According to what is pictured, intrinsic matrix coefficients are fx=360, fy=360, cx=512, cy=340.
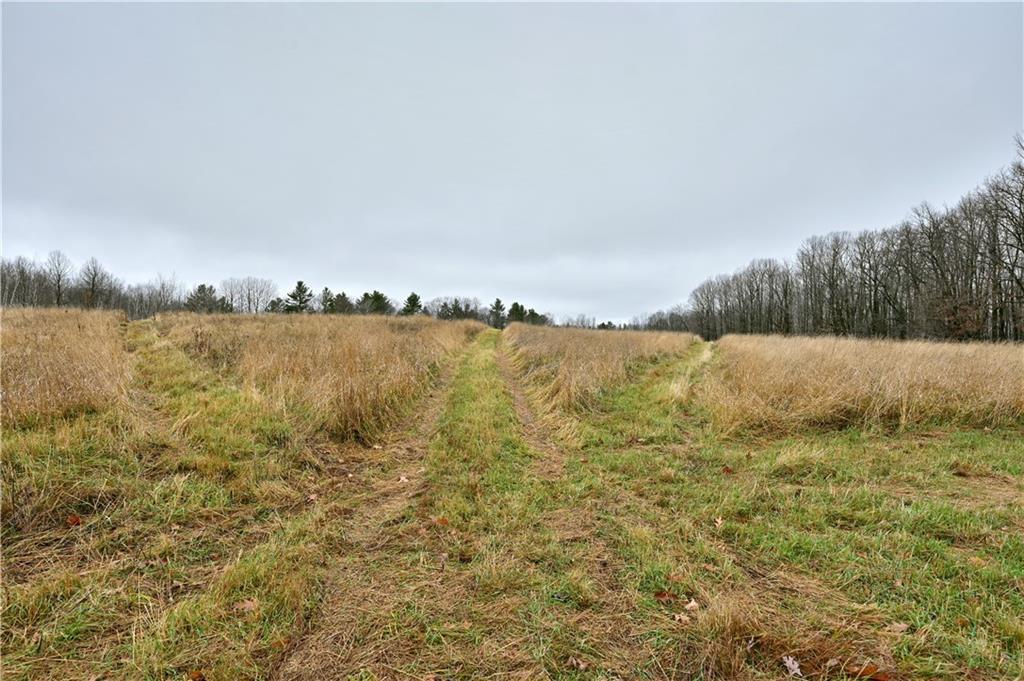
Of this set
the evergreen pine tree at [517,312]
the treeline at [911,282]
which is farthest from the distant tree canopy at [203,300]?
the treeline at [911,282]

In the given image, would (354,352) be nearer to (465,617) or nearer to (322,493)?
(322,493)

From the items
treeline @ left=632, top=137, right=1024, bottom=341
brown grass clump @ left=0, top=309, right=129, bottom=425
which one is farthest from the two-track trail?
treeline @ left=632, top=137, right=1024, bottom=341

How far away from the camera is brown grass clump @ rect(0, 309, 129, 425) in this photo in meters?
4.17

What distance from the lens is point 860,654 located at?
2.21m

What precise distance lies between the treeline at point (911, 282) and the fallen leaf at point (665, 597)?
137 ft

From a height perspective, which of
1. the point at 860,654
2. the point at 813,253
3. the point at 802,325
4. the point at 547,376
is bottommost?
the point at 860,654

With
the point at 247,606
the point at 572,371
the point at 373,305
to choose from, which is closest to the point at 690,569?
the point at 247,606

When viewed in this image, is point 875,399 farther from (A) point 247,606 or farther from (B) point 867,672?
(A) point 247,606

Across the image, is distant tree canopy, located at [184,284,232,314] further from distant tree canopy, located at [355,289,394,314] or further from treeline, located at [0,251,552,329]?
distant tree canopy, located at [355,289,394,314]

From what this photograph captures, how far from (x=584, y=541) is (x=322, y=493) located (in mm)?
3053

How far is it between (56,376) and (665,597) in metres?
7.47

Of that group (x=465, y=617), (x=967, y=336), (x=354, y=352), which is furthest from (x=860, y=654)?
(x=967, y=336)

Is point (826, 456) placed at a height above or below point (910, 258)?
below

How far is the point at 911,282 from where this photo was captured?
41031mm
